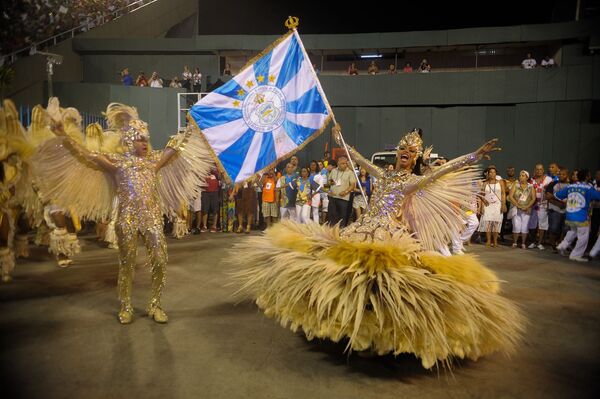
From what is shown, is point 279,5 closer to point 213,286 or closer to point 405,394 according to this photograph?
point 213,286

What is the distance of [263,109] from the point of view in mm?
4949

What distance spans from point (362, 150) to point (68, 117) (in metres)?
13.1

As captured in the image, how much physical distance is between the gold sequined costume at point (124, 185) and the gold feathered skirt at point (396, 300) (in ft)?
4.72

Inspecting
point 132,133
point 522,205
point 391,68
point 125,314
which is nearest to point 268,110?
point 132,133

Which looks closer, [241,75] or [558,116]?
[241,75]

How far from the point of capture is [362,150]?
17.2 m

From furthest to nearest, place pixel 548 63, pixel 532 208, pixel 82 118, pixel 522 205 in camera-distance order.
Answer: pixel 548 63
pixel 532 208
pixel 522 205
pixel 82 118

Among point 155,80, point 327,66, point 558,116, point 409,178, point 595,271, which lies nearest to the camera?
point 409,178

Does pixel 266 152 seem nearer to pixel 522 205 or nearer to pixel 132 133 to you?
pixel 132 133

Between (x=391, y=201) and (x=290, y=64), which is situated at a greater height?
(x=290, y=64)

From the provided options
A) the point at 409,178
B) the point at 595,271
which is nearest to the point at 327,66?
the point at 595,271

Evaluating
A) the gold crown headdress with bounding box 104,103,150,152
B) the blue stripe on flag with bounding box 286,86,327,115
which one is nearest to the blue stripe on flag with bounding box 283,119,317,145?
the blue stripe on flag with bounding box 286,86,327,115

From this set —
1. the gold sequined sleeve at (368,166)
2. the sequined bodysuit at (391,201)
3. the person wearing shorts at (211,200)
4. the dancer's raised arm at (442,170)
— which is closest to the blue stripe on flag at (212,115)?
the gold sequined sleeve at (368,166)

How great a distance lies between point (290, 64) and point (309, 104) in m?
0.52
